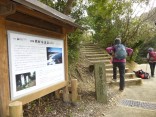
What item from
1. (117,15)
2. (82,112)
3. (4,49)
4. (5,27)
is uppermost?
(117,15)

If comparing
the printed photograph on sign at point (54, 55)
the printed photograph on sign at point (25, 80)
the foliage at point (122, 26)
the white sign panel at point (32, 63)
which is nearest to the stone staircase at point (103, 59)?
the foliage at point (122, 26)

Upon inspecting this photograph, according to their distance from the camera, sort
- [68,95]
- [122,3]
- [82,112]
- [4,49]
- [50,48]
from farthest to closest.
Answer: [122,3] < [68,95] < [82,112] < [50,48] < [4,49]

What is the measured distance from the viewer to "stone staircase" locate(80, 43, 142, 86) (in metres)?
8.98

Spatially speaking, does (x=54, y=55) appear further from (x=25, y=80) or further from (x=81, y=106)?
(x=81, y=106)

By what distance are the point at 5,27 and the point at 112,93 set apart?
5006 mm

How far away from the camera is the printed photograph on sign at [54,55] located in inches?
186

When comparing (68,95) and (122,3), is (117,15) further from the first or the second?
(68,95)

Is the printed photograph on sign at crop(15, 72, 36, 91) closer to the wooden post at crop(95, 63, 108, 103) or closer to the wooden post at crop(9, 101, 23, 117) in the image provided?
the wooden post at crop(9, 101, 23, 117)

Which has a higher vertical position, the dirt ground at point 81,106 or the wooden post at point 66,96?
the wooden post at point 66,96

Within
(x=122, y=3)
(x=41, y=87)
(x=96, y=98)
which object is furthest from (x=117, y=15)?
(x=41, y=87)

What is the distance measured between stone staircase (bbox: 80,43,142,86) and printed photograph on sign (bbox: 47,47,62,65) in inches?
146

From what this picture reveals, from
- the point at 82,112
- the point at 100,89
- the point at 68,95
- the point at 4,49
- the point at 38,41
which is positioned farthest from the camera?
the point at 100,89

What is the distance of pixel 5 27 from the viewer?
344cm

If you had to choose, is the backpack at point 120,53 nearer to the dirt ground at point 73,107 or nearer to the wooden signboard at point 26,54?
the dirt ground at point 73,107
